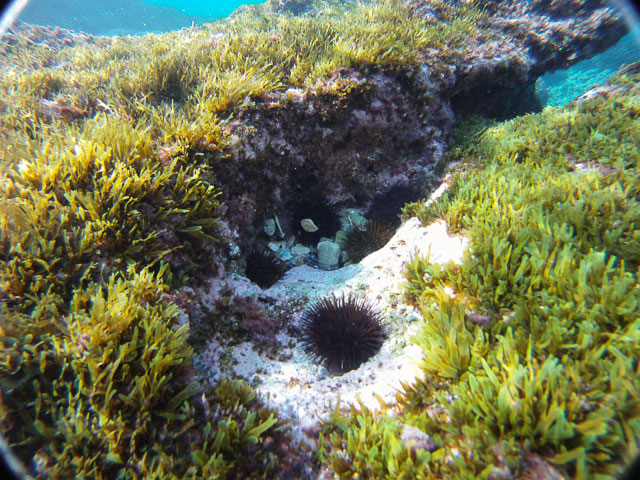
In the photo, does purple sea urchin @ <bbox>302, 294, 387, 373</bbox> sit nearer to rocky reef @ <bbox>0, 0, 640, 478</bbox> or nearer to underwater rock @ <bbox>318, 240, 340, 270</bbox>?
rocky reef @ <bbox>0, 0, 640, 478</bbox>

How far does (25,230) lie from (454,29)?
954 cm

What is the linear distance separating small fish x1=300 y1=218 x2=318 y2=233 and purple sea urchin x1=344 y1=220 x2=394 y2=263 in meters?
0.73

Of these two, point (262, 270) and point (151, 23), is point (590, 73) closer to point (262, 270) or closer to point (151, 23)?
point (262, 270)

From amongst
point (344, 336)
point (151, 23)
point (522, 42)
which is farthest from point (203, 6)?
point (344, 336)

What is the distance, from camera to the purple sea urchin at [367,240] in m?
5.29

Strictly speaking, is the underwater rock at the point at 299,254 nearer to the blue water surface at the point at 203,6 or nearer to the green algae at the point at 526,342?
the green algae at the point at 526,342

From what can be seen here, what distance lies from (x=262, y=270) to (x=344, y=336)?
1.87 m

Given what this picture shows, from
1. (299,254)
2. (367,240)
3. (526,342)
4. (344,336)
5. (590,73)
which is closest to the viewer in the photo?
(526,342)

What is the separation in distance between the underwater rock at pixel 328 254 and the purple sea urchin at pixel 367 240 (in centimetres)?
25

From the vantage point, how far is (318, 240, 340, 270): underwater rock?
5402mm

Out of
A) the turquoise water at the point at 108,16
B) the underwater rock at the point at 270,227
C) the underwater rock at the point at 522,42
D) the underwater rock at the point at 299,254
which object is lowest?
the underwater rock at the point at 299,254

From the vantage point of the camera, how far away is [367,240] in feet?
17.4

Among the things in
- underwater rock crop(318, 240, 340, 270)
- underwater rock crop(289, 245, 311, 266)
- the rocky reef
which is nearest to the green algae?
the rocky reef

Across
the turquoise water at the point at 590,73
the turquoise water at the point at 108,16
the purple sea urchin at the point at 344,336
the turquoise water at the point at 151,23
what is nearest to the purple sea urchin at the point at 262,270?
the purple sea urchin at the point at 344,336
